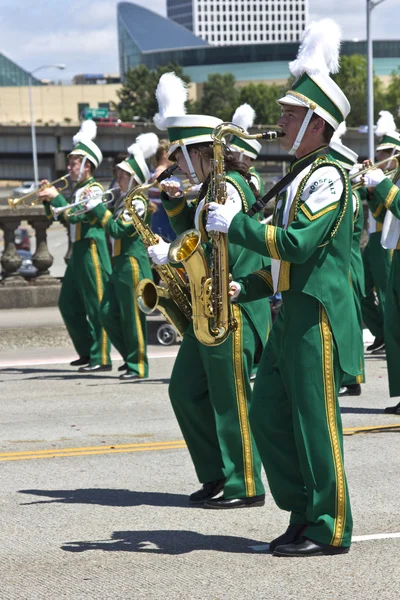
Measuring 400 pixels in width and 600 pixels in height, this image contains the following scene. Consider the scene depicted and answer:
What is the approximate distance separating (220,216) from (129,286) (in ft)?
20.8

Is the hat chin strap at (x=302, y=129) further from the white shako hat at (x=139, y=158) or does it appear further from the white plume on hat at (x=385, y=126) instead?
the white plume on hat at (x=385, y=126)

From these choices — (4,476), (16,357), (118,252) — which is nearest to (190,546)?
(4,476)

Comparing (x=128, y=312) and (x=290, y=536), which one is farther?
(x=128, y=312)

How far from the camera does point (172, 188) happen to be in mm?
6570

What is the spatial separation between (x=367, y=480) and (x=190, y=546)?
1703 millimetres

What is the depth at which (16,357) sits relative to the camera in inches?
543

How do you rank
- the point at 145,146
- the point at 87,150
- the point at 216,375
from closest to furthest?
the point at 216,375 < the point at 145,146 < the point at 87,150

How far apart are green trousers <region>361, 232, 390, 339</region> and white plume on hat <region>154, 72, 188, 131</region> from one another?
218 inches

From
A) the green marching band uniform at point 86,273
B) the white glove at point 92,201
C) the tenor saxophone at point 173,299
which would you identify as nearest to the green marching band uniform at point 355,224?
the white glove at point 92,201

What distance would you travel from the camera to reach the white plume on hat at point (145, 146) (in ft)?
37.4

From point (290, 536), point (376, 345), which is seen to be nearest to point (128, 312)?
point (376, 345)

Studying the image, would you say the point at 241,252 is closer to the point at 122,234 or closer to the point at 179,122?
the point at 179,122

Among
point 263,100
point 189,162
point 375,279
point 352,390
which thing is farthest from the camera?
point 263,100

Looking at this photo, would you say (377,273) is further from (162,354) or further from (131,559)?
(131,559)
